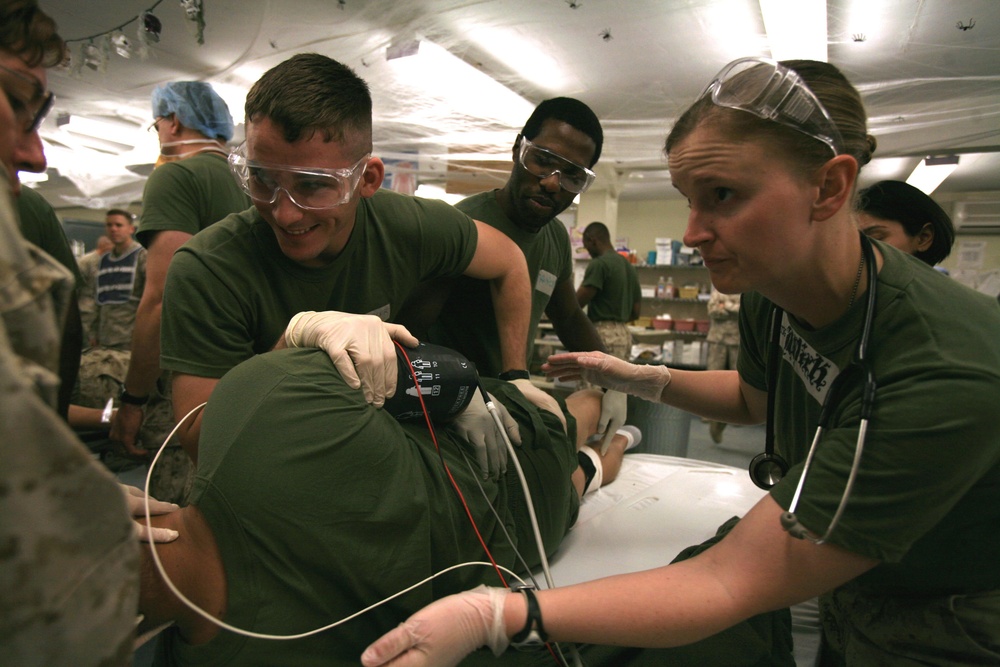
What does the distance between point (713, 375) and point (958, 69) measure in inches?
87.3

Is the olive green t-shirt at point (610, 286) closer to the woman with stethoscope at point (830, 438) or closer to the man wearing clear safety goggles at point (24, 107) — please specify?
the woman with stethoscope at point (830, 438)

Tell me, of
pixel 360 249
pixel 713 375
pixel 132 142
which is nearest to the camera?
pixel 360 249

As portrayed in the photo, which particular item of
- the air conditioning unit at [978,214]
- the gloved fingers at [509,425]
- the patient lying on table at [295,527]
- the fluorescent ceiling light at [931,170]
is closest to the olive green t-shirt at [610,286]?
the fluorescent ceiling light at [931,170]

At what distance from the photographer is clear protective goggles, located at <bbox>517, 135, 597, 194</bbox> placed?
1.98 meters

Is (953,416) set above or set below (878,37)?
below

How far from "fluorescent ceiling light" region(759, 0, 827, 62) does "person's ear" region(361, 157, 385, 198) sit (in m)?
1.93

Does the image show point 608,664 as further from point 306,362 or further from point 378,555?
point 306,362

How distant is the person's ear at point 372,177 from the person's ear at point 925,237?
1834 millimetres

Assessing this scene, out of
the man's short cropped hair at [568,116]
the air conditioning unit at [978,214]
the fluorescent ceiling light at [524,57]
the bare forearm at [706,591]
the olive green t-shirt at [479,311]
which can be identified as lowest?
the bare forearm at [706,591]

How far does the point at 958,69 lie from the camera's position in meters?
2.62

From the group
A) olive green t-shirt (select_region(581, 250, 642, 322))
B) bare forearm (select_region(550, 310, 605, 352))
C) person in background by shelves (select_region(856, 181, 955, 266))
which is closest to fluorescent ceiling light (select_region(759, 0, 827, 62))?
person in background by shelves (select_region(856, 181, 955, 266))

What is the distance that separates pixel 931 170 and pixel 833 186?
5.82 m

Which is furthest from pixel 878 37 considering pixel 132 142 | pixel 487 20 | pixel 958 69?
A: pixel 132 142

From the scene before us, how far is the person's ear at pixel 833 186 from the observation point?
0.87 metres
